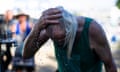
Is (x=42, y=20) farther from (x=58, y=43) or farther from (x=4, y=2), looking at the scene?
(x=4, y=2)

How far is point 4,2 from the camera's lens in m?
13.1

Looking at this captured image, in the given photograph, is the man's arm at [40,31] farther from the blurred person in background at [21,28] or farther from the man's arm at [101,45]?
the blurred person in background at [21,28]

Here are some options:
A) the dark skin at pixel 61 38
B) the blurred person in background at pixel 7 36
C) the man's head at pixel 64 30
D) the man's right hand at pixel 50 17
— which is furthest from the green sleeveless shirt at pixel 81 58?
the blurred person in background at pixel 7 36

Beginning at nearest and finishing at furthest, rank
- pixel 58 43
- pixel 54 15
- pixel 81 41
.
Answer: pixel 54 15 → pixel 58 43 → pixel 81 41

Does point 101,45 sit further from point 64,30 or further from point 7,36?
point 7,36

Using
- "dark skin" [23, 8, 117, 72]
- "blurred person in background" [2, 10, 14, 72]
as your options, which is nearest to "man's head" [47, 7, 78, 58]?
"dark skin" [23, 8, 117, 72]

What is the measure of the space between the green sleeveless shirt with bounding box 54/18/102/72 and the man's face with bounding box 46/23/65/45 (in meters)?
0.21

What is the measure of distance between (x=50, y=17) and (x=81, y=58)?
533 mm

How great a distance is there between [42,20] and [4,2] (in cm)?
1114

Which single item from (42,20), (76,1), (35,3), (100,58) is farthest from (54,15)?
(76,1)

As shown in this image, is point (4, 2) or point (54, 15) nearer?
point (54, 15)

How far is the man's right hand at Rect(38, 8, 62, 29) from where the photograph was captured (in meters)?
2.08

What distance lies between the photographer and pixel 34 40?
7.75 ft

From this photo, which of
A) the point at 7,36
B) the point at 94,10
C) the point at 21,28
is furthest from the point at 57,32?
the point at 94,10
